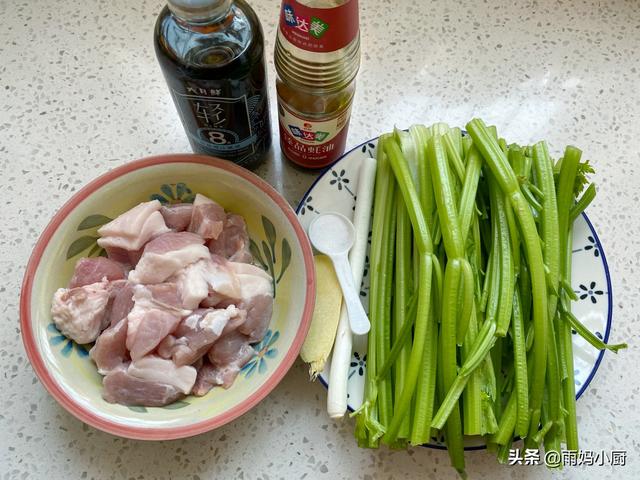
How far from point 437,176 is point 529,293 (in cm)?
26

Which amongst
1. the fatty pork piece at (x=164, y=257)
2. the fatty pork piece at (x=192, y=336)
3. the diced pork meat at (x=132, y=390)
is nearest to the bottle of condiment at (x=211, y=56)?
the fatty pork piece at (x=164, y=257)

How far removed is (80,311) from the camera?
0.81 meters

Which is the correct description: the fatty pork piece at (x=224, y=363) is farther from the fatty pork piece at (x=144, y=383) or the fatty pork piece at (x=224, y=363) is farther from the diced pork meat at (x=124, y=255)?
the diced pork meat at (x=124, y=255)

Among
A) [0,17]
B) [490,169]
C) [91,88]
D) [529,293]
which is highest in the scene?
[0,17]

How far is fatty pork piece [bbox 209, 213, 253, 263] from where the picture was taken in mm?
932

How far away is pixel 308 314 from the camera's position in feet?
2.70

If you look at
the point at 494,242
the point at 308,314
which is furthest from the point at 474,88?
the point at 308,314

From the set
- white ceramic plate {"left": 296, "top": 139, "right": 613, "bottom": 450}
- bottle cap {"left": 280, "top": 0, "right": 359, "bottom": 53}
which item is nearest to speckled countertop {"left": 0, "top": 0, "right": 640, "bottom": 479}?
white ceramic plate {"left": 296, "top": 139, "right": 613, "bottom": 450}

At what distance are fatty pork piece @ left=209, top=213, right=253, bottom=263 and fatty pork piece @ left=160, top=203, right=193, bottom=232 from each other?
2.5 inches

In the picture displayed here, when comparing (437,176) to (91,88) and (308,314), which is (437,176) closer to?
(308,314)

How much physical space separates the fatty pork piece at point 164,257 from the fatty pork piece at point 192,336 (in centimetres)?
9

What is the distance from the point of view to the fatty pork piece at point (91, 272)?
0.85 meters

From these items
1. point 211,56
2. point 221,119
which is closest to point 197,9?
point 211,56

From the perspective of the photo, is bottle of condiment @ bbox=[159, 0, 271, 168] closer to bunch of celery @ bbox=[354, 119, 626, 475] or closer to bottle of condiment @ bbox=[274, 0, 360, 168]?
bottle of condiment @ bbox=[274, 0, 360, 168]
